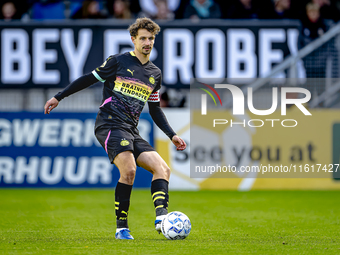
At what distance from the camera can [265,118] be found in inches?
461

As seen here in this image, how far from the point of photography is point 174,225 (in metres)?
5.17

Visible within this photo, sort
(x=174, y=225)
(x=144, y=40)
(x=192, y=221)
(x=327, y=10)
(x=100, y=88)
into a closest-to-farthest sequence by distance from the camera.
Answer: (x=174, y=225)
(x=144, y=40)
(x=192, y=221)
(x=100, y=88)
(x=327, y=10)

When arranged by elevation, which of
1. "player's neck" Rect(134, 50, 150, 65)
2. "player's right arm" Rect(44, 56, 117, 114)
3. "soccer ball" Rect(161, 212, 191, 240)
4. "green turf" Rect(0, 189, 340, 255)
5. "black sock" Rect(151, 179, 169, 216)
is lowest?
"green turf" Rect(0, 189, 340, 255)

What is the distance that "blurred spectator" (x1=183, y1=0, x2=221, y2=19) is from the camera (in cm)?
1240

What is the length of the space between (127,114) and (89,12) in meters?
7.40

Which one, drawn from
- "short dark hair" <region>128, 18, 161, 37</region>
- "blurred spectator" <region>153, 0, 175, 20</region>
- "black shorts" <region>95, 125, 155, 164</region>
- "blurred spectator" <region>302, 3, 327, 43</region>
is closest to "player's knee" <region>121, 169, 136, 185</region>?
"black shorts" <region>95, 125, 155, 164</region>

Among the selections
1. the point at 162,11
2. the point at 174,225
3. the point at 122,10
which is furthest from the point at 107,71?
the point at 122,10

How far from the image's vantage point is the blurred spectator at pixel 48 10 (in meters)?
12.4

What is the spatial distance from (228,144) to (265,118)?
96cm

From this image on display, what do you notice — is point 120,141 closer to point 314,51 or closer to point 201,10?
point 314,51

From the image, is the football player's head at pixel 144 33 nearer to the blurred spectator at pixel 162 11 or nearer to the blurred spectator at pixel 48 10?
the blurred spectator at pixel 162 11

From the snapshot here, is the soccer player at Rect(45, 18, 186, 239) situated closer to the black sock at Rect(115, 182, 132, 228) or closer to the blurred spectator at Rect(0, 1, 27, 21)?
the black sock at Rect(115, 182, 132, 228)

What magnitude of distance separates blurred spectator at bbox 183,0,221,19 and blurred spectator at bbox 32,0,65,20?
2.75 m

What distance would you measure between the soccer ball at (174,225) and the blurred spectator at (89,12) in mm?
7955
